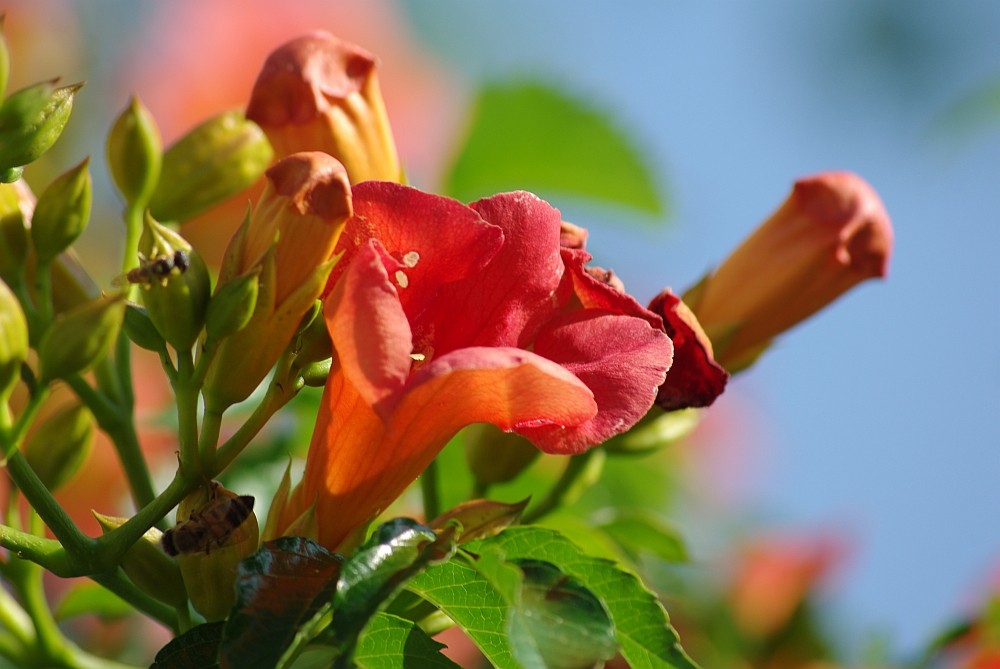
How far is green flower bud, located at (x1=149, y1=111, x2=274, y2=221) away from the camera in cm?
197

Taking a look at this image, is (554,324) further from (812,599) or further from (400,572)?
(812,599)

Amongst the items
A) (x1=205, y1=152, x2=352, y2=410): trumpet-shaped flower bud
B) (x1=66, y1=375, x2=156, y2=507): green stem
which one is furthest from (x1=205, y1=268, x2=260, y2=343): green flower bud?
(x1=66, y1=375, x2=156, y2=507): green stem

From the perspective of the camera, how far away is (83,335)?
1.27m

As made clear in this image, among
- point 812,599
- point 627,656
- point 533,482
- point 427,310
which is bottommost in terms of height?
point 812,599

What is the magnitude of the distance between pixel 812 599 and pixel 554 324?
252cm

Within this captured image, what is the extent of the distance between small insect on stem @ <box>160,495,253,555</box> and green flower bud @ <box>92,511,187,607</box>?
0.22 feet

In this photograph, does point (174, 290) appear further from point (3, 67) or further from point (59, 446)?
point (59, 446)

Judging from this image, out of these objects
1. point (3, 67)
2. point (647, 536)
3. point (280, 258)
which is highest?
point (3, 67)

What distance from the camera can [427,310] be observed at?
1481 millimetres

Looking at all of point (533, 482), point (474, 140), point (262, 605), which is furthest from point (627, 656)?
point (474, 140)

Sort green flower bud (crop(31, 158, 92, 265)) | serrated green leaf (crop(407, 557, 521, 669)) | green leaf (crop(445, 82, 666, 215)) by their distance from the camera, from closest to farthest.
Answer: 1. serrated green leaf (crop(407, 557, 521, 669))
2. green flower bud (crop(31, 158, 92, 265))
3. green leaf (crop(445, 82, 666, 215))

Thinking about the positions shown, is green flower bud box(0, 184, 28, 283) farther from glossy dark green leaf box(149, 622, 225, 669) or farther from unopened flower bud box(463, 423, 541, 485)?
unopened flower bud box(463, 423, 541, 485)

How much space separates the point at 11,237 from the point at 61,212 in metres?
0.10

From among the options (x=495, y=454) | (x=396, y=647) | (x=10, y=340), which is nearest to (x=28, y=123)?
(x=10, y=340)
